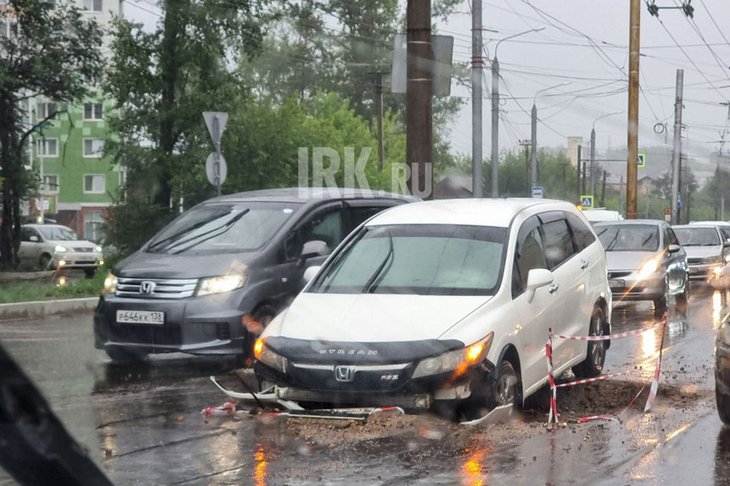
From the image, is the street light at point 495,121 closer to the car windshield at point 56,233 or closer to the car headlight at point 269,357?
the car windshield at point 56,233

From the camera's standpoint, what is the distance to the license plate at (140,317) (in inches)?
395

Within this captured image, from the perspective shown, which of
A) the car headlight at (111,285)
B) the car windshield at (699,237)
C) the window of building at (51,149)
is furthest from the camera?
the window of building at (51,149)

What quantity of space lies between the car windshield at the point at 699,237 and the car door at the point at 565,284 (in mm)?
19173

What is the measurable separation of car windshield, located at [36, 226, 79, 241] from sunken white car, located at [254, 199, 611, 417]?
25.6 metres

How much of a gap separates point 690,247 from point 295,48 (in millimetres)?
37267

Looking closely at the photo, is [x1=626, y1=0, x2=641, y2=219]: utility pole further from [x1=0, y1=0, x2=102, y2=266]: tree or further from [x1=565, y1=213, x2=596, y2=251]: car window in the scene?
[x1=565, y1=213, x2=596, y2=251]: car window

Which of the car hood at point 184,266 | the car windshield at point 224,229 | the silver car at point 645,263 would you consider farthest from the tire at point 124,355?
the silver car at point 645,263

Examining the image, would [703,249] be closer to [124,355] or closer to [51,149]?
[124,355]

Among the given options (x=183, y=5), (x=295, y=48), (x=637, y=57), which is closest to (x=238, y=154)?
(x=183, y=5)

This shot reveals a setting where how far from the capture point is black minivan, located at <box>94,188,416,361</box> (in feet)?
32.8

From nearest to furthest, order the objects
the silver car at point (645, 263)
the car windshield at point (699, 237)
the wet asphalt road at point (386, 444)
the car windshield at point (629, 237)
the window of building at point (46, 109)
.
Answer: the wet asphalt road at point (386, 444) → the silver car at point (645, 263) → the car windshield at point (629, 237) → the car windshield at point (699, 237) → the window of building at point (46, 109)

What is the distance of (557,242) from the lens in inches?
364

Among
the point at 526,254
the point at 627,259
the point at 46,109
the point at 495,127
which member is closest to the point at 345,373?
the point at 526,254

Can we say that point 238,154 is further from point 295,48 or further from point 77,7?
point 295,48
